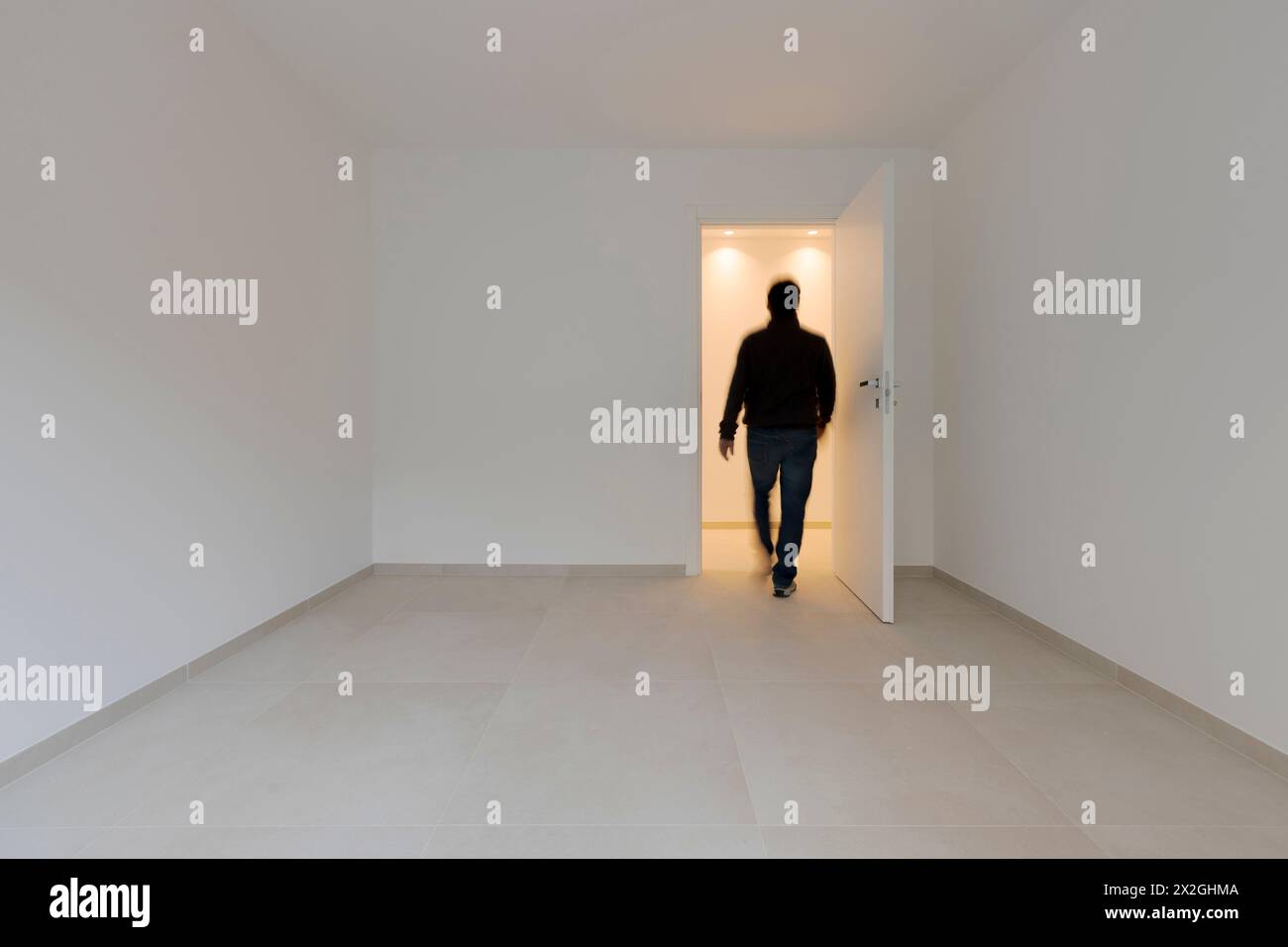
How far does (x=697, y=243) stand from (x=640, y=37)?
1.31 metres

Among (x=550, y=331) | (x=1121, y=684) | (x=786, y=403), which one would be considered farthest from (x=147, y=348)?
(x=1121, y=684)

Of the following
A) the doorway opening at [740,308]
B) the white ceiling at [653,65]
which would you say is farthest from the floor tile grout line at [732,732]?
the doorway opening at [740,308]

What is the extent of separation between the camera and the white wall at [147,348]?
173cm

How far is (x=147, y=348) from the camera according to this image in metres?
2.14

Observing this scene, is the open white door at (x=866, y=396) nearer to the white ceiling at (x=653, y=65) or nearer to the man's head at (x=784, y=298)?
the man's head at (x=784, y=298)

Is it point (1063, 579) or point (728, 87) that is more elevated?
point (728, 87)

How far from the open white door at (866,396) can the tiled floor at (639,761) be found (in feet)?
1.68

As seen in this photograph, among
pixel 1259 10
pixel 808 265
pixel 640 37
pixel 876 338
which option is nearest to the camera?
pixel 1259 10

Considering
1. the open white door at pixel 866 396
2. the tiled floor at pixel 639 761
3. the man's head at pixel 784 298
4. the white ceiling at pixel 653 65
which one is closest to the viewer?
the tiled floor at pixel 639 761

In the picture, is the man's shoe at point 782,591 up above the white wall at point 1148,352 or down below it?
below

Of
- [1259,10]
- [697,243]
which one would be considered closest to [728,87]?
[697,243]

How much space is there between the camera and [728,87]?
10.4 feet

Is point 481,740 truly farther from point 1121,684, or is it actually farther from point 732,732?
point 1121,684
